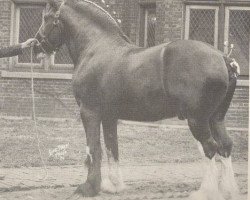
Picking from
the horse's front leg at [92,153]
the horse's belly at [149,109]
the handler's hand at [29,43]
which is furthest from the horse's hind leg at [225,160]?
the handler's hand at [29,43]

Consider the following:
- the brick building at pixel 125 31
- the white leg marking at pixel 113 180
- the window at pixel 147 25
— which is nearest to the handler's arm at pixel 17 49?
the white leg marking at pixel 113 180

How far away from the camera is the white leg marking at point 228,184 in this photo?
18.3 ft

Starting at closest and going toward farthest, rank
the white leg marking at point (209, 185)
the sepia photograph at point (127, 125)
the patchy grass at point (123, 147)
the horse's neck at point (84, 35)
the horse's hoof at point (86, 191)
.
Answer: the white leg marking at point (209, 185)
the sepia photograph at point (127, 125)
the horse's hoof at point (86, 191)
the horse's neck at point (84, 35)
the patchy grass at point (123, 147)

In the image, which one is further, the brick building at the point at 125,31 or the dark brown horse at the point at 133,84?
the brick building at the point at 125,31

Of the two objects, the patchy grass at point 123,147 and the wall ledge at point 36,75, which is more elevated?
the wall ledge at point 36,75

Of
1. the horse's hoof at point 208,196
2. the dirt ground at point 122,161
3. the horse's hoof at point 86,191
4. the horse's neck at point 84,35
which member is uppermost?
the horse's neck at point 84,35

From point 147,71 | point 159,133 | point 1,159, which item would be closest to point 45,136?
point 1,159

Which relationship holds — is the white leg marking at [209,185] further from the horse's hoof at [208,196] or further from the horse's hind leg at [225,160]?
the horse's hind leg at [225,160]

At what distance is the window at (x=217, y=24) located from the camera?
10.9m

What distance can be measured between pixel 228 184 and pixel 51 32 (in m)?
2.32

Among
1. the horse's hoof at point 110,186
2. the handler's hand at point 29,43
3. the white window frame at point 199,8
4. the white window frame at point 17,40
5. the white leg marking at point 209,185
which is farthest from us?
the white window frame at point 17,40

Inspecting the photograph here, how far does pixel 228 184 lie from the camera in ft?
18.3

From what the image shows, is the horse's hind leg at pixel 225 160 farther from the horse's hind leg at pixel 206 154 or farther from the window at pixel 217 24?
the window at pixel 217 24

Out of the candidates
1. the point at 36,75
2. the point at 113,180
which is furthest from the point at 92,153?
the point at 36,75
